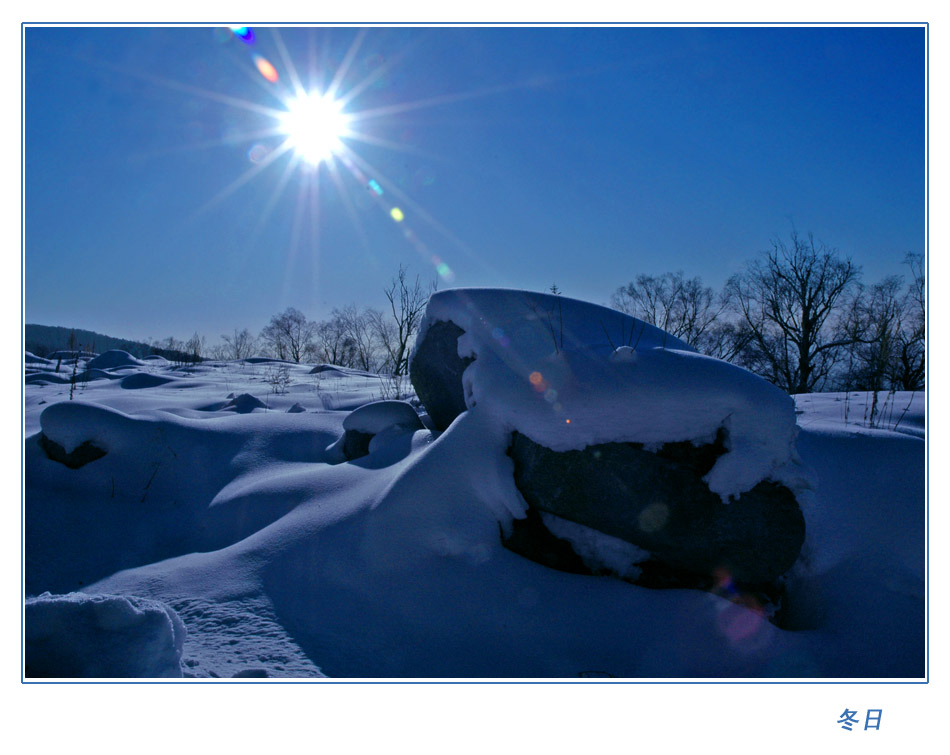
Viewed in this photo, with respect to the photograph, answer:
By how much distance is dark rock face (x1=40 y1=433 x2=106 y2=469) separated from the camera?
12.2 feet

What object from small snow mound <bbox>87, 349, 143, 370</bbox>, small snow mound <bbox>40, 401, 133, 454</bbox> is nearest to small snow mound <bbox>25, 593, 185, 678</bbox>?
small snow mound <bbox>40, 401, 133, 454</bbox>

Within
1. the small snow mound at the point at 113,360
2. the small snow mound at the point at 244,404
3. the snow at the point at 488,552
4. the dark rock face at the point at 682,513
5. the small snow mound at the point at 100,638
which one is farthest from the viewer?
the small snow mound at the point at 113,360

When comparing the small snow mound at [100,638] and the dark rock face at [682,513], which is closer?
the small snow mound at [100,638]

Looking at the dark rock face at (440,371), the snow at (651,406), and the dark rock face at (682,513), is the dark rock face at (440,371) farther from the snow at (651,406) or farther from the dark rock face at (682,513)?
the dark rock face at (682,513)

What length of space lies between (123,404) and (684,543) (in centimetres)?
560

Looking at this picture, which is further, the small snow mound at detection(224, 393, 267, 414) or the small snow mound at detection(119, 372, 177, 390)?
the small snow mound at detection(119, 372, 177, 390)

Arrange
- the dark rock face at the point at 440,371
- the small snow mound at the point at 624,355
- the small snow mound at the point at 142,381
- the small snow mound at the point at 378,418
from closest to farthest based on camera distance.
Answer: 1. the small snow mound at the point at 624,355
2. the dark rock face at the point at 440,371
3. the small snow mound at the point at 378,418
4. the small snow mound at the point at 142,381

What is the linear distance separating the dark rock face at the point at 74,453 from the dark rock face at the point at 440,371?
2.35 m

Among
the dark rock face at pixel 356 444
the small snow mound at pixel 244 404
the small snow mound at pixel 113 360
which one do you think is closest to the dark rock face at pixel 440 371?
the dark rock face at pixel 356 444

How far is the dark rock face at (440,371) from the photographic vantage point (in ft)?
11.9

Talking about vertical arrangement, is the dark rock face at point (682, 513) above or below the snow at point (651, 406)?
below

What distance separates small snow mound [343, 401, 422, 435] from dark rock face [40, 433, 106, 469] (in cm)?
178

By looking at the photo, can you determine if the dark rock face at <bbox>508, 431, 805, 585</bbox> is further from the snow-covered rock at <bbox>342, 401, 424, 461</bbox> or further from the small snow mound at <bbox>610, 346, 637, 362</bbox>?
the snow-covered rock at <bbox>342, 401, 424, 461</bbox>

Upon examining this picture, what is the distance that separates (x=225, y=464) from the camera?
3.86 m
